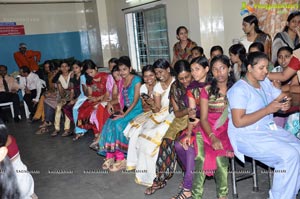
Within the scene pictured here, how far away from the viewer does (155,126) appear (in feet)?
11.0

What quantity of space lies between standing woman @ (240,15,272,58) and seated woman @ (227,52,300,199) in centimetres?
161

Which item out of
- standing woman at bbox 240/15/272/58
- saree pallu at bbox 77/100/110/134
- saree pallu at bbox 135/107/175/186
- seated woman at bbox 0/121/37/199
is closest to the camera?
seated woman at bbox 0/121/37/199

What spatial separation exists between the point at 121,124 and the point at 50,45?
6.76 m

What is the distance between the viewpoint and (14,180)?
1915 millimetres

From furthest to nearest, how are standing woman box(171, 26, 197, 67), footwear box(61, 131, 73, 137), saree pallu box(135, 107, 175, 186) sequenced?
footwear box(61, 131, 73, 137) < standing woman box(171, 26, 197, 67) < saree pallu box(135, 107, 175, 186)

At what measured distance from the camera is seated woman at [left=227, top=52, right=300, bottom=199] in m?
2.29

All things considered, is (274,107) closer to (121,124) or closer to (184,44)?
(121,124)

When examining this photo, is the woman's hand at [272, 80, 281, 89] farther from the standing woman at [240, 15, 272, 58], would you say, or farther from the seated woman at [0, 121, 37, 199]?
the seated woman at [0, 121, 37, 199]

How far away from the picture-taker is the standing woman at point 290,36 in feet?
12.6

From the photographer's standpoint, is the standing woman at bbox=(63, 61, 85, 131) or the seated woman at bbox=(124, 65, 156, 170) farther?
the standing woman at bbox=(63, 61, 85, 131)

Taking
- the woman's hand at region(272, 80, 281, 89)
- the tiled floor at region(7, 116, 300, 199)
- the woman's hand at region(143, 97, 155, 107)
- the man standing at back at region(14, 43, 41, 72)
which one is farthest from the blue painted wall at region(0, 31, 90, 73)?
the woman's hand at region(272, 80, 281, 89)

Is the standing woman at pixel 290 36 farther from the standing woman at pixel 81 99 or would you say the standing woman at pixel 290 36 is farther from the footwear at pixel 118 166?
the standing woman at pixel 81 99

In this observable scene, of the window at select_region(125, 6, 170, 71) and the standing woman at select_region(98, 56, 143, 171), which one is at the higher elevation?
the window at select_region(125, 6, 170, 71)

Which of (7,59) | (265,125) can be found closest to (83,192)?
(265,125)
